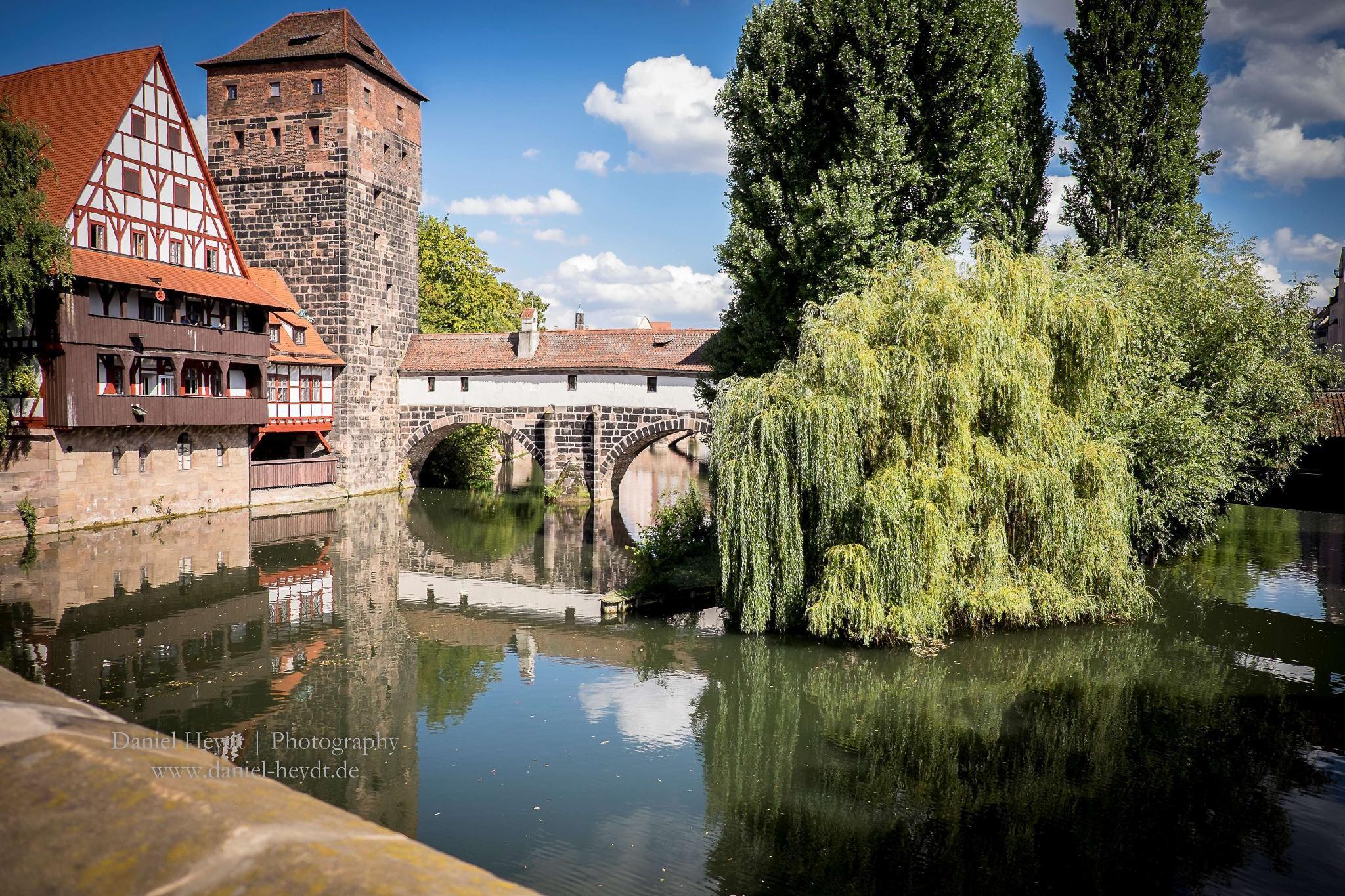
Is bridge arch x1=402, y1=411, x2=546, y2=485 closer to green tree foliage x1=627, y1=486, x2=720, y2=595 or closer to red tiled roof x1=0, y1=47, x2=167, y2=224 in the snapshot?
red tiled roof x1=0, y1=47, x2=167, y2=224

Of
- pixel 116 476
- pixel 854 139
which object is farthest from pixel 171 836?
pixel 116 476

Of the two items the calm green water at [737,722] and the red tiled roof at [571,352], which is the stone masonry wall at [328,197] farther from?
the calm green water at [737,722]

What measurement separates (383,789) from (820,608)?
21.0ft

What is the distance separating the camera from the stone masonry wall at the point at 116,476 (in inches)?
836

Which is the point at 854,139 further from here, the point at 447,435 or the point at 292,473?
the point at 447,435

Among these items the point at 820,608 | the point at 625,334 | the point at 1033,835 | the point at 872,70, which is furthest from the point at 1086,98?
the point at 1033,835

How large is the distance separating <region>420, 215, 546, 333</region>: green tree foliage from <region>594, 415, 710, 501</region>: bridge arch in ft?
50.8

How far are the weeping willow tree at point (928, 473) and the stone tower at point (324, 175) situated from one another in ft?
66.7

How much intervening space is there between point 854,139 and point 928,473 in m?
9.07

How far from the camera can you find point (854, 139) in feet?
63.9

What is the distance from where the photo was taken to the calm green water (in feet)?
26.1

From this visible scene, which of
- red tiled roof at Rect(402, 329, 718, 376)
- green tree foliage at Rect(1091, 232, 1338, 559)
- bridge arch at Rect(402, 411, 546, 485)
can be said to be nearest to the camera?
green tree foliage at Rect(1091, 232, 1338, 559)

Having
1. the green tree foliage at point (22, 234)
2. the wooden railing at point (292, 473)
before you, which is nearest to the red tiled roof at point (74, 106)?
the green tree foliage at point (22, 234)

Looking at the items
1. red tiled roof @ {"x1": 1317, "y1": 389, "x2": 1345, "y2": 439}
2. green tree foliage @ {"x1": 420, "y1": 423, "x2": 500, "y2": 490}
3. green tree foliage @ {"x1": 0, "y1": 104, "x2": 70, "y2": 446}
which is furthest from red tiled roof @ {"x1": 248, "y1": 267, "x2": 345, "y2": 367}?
red tiled roof @ {"x1": 1317, "y1": 389, "x2": 1345, "y2": 439}
